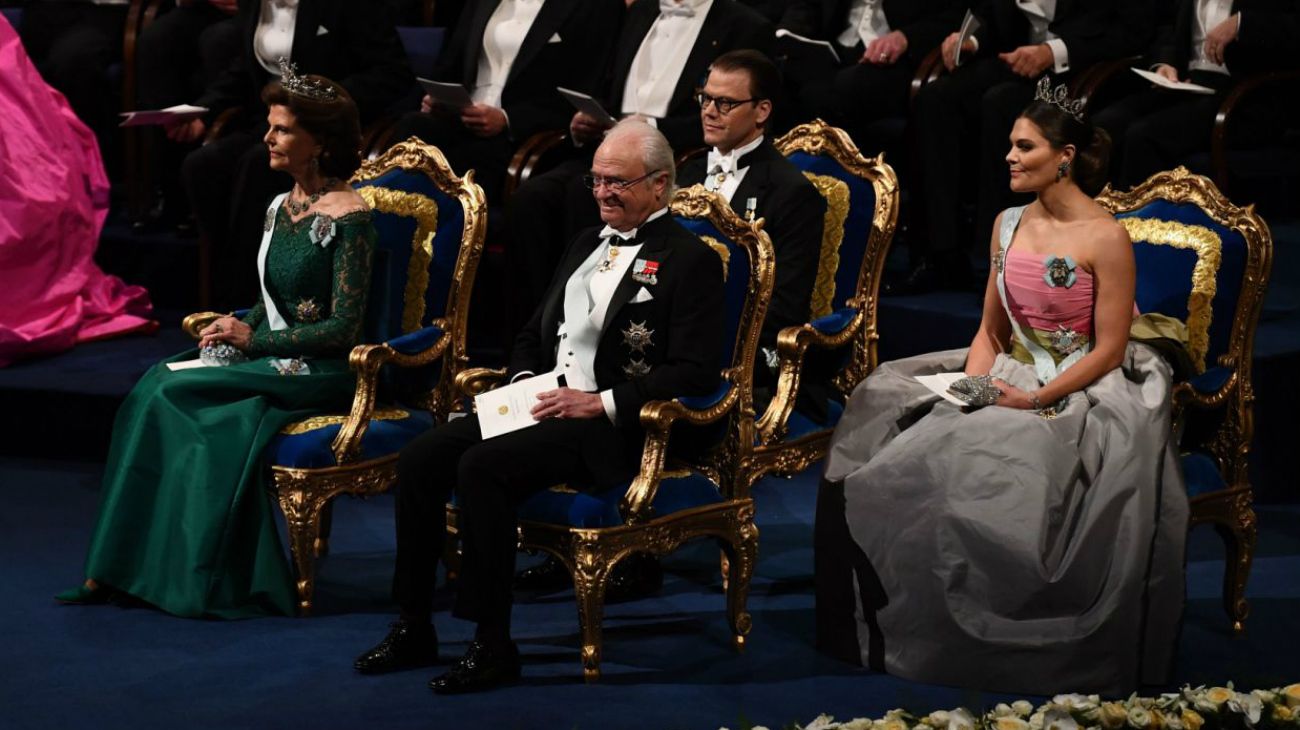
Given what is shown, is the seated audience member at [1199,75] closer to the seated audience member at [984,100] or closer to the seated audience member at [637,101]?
the seated audience member at [984,100]

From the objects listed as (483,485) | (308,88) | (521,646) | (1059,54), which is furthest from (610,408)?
(1059,54)

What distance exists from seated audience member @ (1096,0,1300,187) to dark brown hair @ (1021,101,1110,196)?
1.61 meters

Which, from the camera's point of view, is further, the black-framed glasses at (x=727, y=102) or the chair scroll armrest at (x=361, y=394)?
the black-framed glasses at (x=727, y=102)

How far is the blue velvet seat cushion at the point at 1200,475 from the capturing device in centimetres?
470

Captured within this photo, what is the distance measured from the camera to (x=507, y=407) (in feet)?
14.5

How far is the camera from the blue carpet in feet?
13.5

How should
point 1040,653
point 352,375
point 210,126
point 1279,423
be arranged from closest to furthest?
1. point 1040,653
2. point 352,375
3. point 1279,423
4. point 210,126

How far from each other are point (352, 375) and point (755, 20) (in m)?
2.19

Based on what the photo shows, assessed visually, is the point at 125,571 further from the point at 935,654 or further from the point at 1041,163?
the point at 1041,163

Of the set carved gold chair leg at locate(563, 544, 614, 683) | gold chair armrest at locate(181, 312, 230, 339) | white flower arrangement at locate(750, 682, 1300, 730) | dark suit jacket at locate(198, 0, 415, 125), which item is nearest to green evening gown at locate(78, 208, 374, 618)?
gold chair armrest at locate(181, 312, 230, 339)

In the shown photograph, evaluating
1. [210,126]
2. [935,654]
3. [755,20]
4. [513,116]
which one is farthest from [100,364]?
[935,654]

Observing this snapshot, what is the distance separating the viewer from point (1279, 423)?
5.80m

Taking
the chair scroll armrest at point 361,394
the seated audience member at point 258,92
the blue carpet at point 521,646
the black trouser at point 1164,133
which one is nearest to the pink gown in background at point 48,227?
the seated audience member at point 258,92

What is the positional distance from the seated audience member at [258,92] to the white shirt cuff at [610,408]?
2667mm
